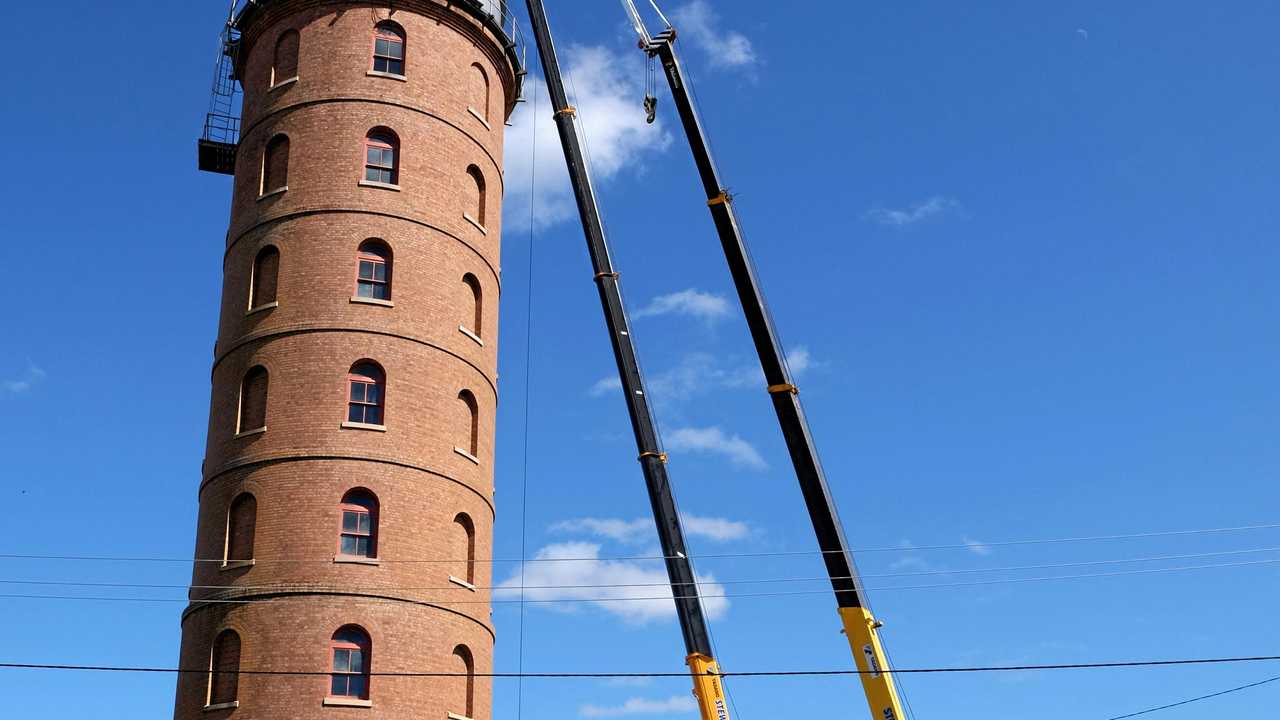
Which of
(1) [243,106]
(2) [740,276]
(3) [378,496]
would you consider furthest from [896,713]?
(1) [243,106]

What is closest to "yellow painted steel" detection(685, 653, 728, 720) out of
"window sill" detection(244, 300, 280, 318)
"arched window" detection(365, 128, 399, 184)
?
"window sill" detection(244, 300, 280, 318)

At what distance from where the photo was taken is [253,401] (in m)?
32.2

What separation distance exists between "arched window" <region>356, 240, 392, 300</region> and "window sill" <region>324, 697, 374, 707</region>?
9128 mm

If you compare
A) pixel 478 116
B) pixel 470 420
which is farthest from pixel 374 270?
pixel 478 116

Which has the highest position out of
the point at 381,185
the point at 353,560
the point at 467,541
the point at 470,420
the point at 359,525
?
the point at 381,185

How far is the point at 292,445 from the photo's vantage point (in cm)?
3098

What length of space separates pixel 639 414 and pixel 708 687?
6.43 metres

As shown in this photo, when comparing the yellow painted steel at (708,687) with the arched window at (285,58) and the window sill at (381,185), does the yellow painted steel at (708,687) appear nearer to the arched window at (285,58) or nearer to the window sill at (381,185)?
the window sill at (381,185)

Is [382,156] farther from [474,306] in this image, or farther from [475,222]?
[474,306]

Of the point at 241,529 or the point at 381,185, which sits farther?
the point at 381,185

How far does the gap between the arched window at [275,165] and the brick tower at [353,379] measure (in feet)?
0.16

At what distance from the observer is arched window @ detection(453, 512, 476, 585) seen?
1273 inches

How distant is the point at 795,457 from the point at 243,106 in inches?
735

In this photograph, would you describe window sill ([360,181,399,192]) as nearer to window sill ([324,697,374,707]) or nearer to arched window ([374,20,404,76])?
arched window ([374,20,404,76])
